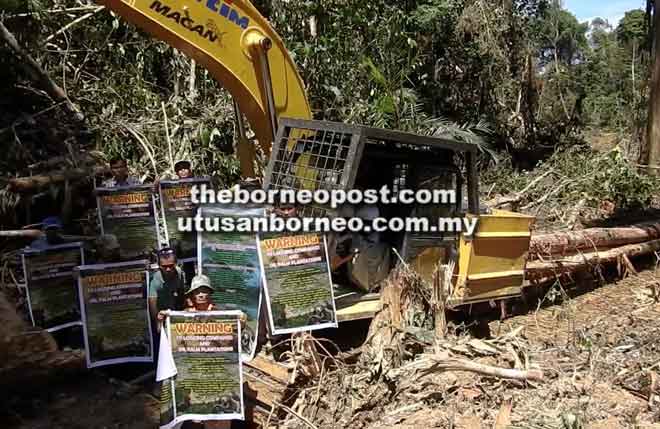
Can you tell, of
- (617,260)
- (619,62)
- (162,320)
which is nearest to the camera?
(162,320)

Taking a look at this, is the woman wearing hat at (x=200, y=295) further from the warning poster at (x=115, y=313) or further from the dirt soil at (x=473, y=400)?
the dirt soil at (x=473, y=400)

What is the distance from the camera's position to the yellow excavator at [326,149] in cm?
460

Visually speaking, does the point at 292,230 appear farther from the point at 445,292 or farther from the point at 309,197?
the point at 445,292

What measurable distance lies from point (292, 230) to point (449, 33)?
10536 millimetres

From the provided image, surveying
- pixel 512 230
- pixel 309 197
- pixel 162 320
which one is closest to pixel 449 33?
pixel 512 230

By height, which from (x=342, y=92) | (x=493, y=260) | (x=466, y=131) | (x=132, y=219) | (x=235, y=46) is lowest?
(x=493, y=260)

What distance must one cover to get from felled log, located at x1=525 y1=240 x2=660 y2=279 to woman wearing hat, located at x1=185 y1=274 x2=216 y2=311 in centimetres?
381

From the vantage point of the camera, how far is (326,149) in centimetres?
463

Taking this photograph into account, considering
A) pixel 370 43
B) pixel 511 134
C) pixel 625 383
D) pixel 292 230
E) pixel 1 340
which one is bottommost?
pixel 625 383

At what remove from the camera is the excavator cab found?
4879 mm

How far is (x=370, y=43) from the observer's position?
11281 millimetres

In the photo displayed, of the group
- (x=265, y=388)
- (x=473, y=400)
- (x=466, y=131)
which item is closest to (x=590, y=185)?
(x=466, y=131)

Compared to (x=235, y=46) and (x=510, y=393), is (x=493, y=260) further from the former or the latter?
(x=235, y=46)

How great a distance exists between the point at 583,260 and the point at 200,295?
16.6 ft
